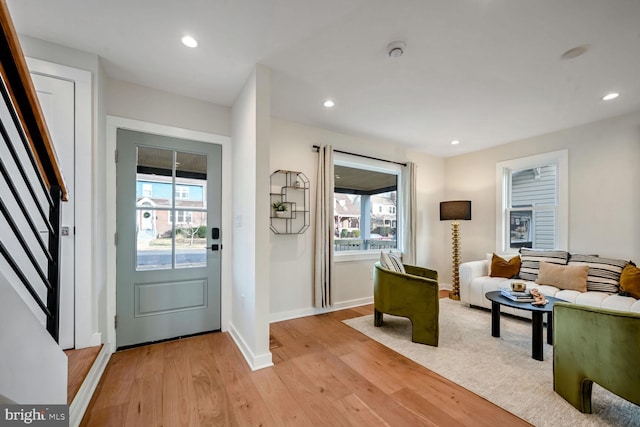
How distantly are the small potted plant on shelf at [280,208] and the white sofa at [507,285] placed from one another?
2748 mm

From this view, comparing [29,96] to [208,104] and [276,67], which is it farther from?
[208,104]

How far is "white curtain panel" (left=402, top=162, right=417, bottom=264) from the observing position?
4344 mm

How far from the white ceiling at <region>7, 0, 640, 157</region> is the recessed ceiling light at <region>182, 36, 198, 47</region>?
0.16 ft

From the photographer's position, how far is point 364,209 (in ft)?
14.1

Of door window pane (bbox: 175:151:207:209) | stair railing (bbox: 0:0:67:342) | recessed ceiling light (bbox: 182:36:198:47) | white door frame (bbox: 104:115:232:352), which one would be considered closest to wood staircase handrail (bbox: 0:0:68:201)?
stair railing (bbox: 0:0:67:342)

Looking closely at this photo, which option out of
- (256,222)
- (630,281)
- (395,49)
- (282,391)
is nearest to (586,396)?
(630,281)

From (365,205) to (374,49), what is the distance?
2.58 metres

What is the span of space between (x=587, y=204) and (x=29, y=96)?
5198mm

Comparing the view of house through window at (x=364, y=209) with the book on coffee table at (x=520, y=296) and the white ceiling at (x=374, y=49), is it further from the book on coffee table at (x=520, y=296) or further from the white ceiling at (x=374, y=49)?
the book on coffee table at (x=520, y=296)

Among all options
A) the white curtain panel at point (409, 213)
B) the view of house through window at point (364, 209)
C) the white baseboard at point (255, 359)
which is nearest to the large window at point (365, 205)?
the view of house through window at point (364, 209)

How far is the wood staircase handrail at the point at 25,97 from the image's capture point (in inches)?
36.0

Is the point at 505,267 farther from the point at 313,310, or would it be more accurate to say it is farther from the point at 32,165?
Result: the point at 32,165

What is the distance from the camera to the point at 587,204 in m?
3.36

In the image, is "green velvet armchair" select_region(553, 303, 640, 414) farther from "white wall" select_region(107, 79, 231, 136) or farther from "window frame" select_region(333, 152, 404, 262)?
"white wall" select_region(107, 79, 231, 136)
